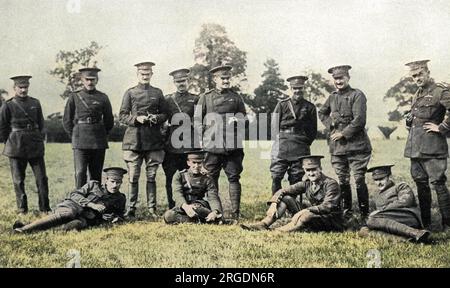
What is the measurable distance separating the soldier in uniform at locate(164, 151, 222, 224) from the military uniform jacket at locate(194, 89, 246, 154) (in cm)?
25

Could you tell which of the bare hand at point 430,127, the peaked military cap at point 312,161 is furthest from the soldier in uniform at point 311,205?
the bare hand at point 430,127

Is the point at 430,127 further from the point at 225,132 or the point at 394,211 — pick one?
the point at 225,132

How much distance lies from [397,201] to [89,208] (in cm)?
368

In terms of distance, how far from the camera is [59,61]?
7.36 metres

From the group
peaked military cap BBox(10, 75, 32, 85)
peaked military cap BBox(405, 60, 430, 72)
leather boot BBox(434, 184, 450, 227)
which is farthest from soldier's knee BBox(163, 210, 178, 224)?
peaked military cap BBox(405, 60, 430, 72)

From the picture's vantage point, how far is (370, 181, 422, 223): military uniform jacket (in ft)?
20.5

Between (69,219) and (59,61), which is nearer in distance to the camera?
(69,219)

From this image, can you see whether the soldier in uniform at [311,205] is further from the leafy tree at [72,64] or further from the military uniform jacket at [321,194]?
the leafy tree at [72,64]

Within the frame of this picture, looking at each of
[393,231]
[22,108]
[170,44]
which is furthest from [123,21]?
[393,231]

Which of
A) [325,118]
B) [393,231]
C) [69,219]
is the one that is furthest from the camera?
[325,118]

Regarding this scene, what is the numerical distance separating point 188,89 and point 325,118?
1.90 m

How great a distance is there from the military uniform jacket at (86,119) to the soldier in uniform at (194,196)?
1.20m

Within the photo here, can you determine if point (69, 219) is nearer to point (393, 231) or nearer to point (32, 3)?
point (32, 3)

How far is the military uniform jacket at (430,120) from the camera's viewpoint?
6480 mm
